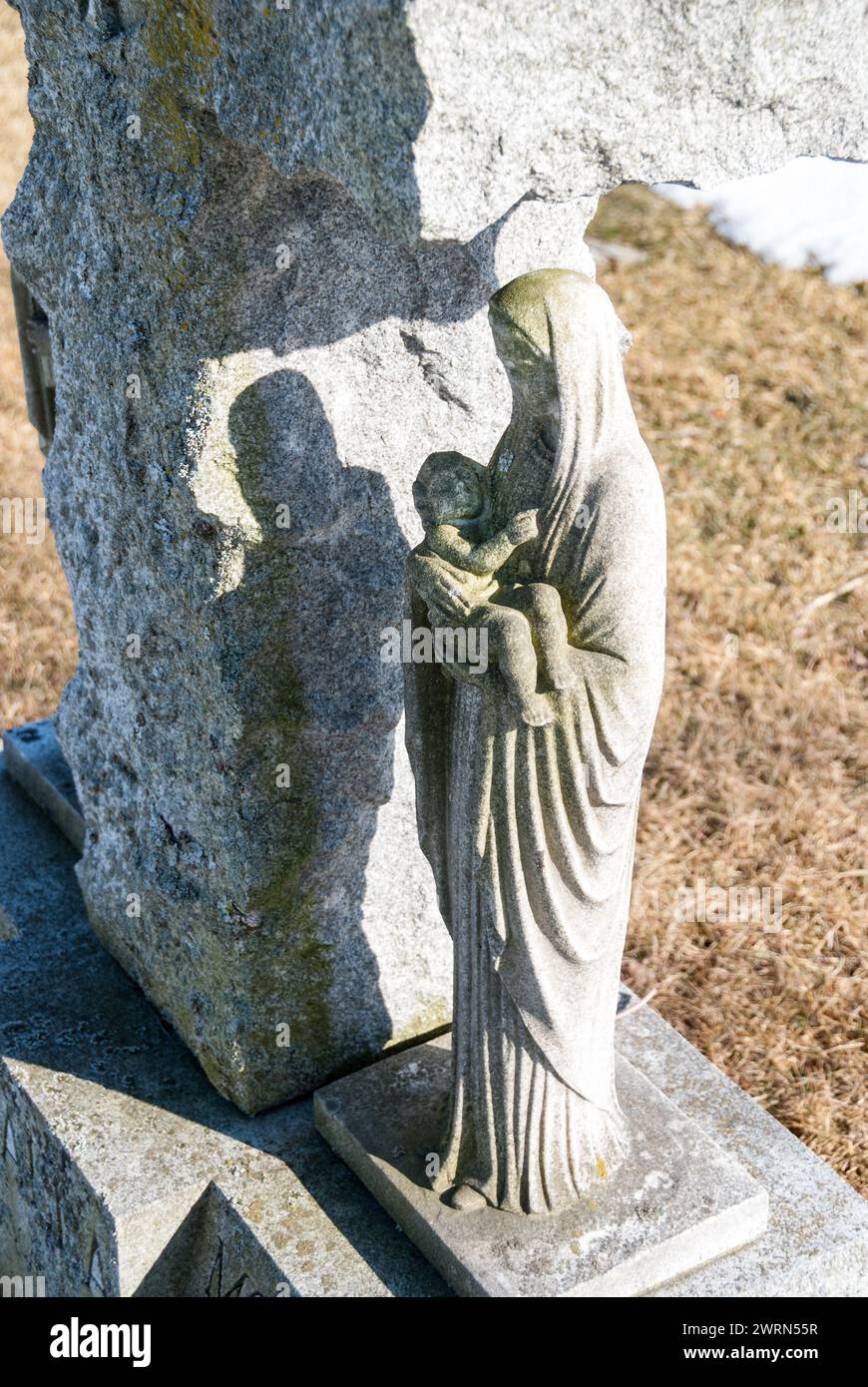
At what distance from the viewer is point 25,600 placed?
730 centimetres

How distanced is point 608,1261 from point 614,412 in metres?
1.79

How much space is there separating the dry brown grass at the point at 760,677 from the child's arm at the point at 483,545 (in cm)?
247

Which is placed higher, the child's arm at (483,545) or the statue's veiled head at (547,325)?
the statue's veiled head at (547,325)

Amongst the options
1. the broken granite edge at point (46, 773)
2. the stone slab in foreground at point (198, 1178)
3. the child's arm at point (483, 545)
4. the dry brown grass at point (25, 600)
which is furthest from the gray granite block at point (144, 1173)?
the dry brown grass at point (25, 600)

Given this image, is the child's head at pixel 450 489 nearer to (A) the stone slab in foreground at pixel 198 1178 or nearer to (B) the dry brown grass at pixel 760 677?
(A) the stone slab in foreground at pixel 198 1178

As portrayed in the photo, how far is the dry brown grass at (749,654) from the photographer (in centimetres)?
516

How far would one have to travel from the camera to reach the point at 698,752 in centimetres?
623

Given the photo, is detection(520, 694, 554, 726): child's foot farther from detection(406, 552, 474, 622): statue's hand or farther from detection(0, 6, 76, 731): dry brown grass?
detection(0, 6, 76, 731): dry brown grass

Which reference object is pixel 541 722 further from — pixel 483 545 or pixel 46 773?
pixel 46 773

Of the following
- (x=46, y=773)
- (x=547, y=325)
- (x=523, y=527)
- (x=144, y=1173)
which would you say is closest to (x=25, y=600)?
(x=46, y=773)

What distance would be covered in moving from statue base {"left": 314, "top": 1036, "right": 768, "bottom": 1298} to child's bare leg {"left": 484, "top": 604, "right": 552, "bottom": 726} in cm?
122

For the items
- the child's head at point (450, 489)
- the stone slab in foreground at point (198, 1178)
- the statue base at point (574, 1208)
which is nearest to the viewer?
the child's head at point (450, 489)

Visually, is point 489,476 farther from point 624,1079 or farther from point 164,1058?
point 164,1058
